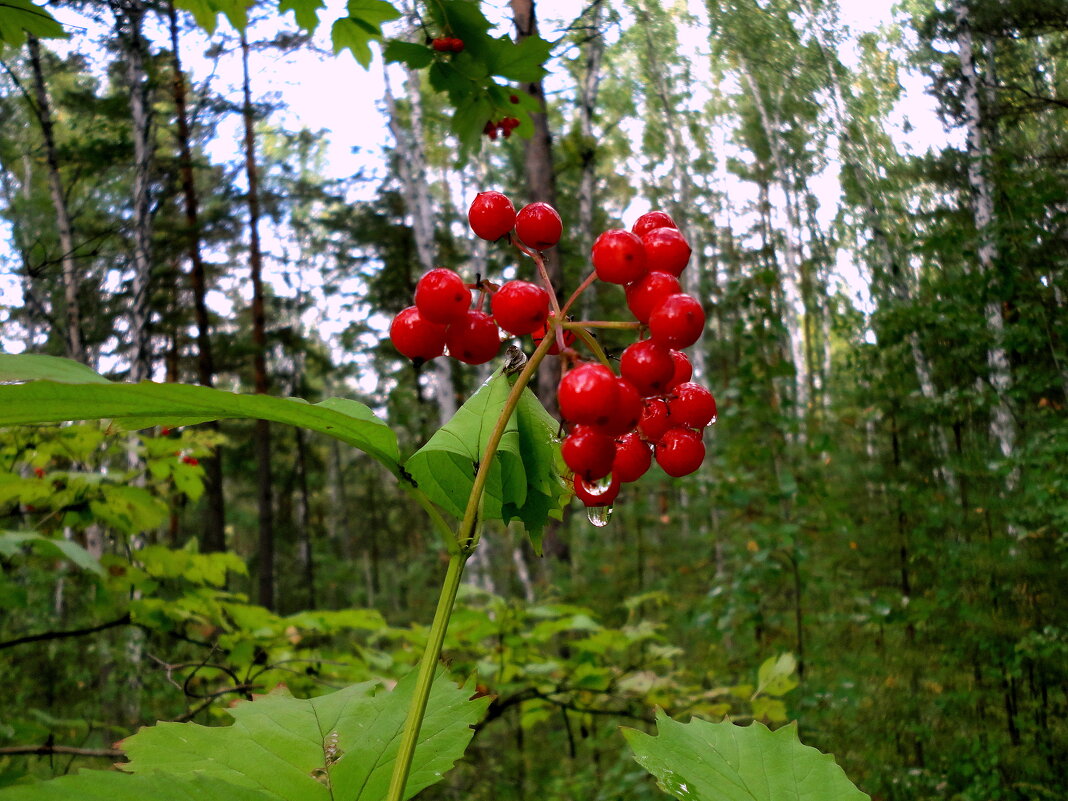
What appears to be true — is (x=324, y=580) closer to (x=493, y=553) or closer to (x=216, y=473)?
(x=216, y=473)

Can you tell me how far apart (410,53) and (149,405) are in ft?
6.05

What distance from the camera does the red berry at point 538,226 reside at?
903 millimetres

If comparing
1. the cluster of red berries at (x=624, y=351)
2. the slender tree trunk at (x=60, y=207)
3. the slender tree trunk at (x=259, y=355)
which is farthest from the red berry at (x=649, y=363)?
the slender tree trunk at (x=259, y=355)

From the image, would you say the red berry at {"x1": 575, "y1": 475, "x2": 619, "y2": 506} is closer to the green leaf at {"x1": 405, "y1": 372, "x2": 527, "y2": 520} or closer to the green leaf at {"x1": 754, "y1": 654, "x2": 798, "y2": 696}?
the green leaf at {"x1": 405, "y1": 372, "x2": 527, "y2": 520}

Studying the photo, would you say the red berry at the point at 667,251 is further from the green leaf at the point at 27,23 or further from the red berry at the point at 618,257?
the green leaf at the point at 27,23

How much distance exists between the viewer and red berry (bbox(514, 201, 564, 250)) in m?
0.90

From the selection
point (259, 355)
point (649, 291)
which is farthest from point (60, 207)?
point (649, 291)

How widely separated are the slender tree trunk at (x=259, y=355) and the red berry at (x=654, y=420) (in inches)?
475

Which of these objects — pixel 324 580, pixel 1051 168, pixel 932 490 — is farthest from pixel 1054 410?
pixel 324 580

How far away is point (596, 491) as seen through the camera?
0.85 meters

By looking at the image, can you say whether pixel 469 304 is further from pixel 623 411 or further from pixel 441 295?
pixel 623 411

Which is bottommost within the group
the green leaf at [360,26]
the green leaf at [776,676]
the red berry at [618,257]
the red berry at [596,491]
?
the green leaf at [776,676]

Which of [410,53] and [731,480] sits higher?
[410,53]

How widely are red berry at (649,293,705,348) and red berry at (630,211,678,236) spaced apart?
0.20 metres
